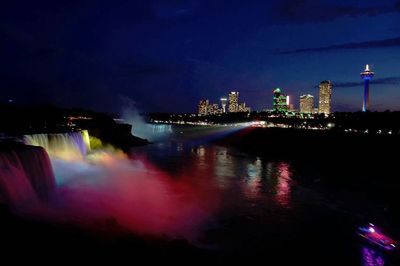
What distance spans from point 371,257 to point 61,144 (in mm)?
23103

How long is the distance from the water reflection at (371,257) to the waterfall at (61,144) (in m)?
19.4

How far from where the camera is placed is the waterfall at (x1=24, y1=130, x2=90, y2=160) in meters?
23.4

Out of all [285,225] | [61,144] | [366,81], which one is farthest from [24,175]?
[366,81]

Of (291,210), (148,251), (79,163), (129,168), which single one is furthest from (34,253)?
(129,168)

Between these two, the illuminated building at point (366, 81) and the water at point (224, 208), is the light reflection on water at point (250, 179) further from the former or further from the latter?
the illuminated building at point (366, 81)

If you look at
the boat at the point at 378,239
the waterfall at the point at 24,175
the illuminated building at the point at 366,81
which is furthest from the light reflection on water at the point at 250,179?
the illuminated building at the point at 366,81

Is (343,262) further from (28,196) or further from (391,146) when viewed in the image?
(391,146)

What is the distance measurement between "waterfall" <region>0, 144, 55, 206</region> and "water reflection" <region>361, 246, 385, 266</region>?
43.3 feet

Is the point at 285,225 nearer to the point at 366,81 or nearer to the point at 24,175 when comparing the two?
the point at 24,175

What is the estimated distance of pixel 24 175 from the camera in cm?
1544

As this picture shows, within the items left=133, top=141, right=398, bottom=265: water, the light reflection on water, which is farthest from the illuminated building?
left=133, top=141, right=398, bottom=265: water

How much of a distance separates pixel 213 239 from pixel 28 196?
8.27m

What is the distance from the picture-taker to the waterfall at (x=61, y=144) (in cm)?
2342

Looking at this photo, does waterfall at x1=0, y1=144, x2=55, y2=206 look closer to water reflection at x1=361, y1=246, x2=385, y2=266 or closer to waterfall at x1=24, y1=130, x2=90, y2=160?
waterfall at x1=24, y1=130, x2=90, y2=160
